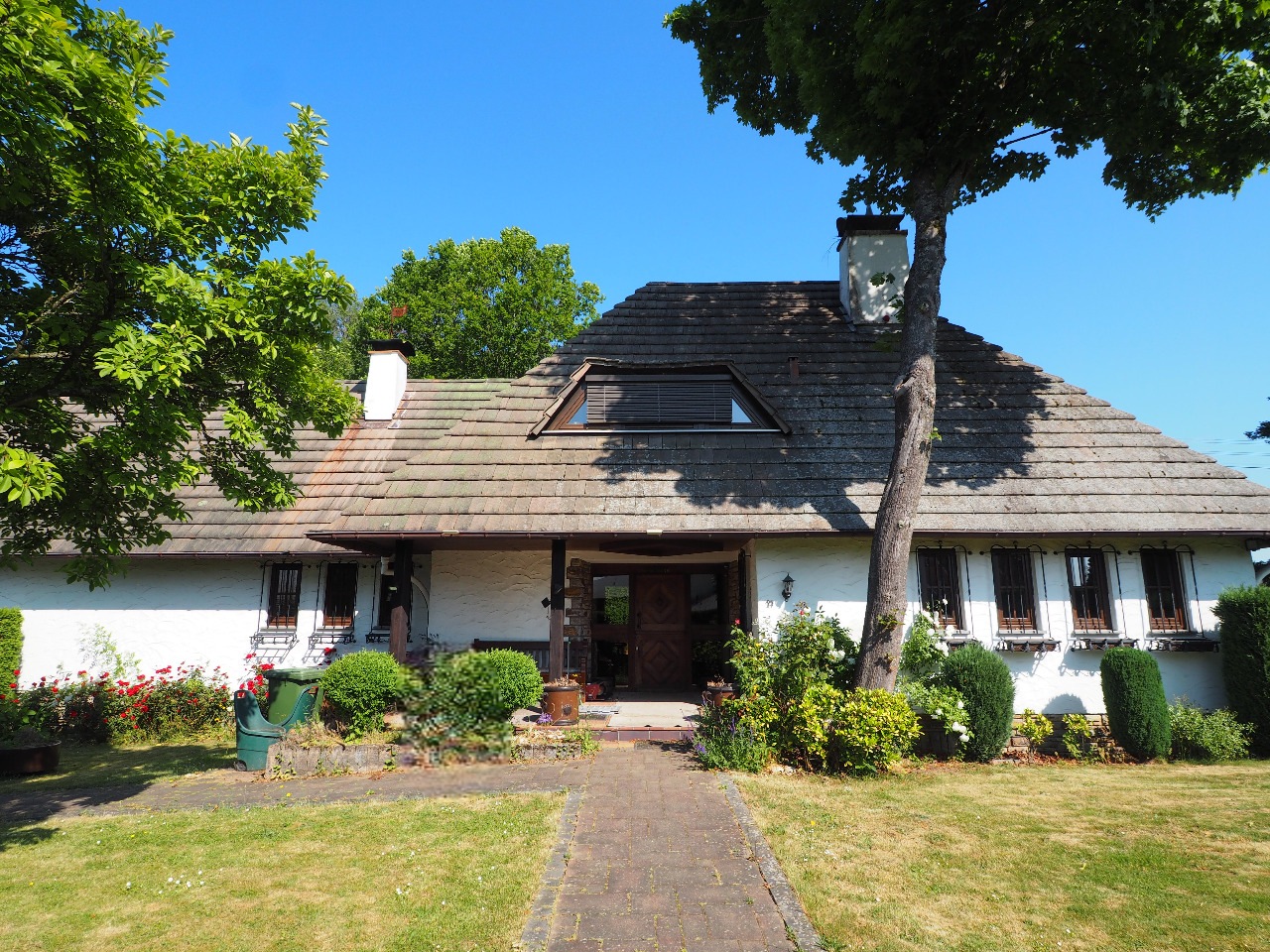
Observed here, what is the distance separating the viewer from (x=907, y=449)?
9.34m

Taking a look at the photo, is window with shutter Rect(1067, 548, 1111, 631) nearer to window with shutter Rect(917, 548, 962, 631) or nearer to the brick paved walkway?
window with shutter Rect(917, 548, 962, 631)

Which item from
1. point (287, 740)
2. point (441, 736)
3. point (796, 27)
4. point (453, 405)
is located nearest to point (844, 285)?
point (796, 27)

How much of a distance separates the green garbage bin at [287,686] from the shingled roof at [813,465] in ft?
8.11

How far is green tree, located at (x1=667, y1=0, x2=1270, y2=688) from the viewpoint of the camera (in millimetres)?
8727

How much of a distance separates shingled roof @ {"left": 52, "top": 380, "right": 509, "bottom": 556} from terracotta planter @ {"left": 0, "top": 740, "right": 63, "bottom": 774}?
3077 mm

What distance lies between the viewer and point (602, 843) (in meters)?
5.91

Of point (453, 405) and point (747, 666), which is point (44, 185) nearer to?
point (747, 666)

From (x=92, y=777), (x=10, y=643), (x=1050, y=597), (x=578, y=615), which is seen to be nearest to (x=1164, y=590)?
(x=1050, y=597)

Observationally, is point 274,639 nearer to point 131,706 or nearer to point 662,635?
point 131,706

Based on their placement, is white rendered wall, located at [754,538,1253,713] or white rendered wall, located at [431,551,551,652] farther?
white rendered wall, located at [431,551,551,652]

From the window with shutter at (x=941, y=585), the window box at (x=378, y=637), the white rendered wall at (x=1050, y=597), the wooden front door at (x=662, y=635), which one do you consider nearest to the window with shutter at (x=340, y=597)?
the window box at (x=378, y=637)

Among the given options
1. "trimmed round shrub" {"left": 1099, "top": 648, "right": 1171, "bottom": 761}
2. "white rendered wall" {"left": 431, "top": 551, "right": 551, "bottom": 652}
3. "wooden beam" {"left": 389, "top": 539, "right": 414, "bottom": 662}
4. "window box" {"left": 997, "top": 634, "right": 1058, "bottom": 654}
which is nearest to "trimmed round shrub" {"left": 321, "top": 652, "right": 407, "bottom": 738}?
"wooden beam" {"left": 389, "top": 539, "right": 414, "bottom": 662}

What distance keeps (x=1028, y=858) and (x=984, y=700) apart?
3584mm

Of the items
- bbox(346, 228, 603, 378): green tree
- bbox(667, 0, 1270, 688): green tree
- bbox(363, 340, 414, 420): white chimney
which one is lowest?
bbox(363, 340, 414, 420): white chimney
